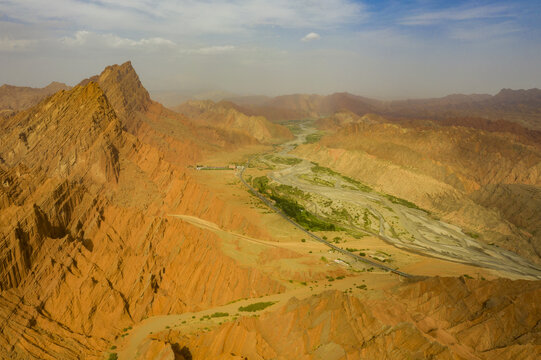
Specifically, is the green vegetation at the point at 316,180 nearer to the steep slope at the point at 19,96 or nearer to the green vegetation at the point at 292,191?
the green vegetation at the point at 292,191

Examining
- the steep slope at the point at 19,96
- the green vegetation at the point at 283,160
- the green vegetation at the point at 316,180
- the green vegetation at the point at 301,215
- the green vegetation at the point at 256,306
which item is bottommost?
the green vegetation at the point at 256,306

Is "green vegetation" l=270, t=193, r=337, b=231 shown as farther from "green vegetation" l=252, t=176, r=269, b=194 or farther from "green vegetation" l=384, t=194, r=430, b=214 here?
"green vegetation" l=384, t=194, r=430, b=214

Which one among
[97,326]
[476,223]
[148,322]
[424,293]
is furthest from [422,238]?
[97,326]

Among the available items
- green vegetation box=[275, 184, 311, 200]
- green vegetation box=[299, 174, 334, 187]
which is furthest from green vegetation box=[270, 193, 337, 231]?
green vegetation box=[299, 174, 334, 187]

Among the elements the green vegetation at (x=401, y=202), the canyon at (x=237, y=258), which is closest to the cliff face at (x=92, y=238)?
the canyon at (x=237, y=258)

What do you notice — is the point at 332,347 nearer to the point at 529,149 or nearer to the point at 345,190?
the point at 345,190
